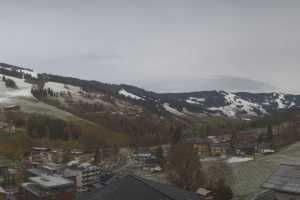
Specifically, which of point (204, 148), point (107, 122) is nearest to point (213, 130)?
point (107, 122)

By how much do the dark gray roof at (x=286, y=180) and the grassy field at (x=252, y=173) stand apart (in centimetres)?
1771

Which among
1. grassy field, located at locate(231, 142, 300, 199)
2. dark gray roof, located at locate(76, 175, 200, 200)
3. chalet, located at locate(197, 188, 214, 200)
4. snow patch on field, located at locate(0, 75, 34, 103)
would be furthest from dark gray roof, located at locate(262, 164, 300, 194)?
snow patch on field, located at locate(0, 75, 34, 103)

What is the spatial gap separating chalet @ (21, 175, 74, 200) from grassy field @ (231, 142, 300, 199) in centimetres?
1930

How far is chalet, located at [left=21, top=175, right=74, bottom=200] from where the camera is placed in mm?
45375

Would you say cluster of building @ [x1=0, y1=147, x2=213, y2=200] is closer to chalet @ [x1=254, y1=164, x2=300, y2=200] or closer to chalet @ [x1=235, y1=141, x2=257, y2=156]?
chalet @ [x1=254, y1=164, x2=300, y2=200]

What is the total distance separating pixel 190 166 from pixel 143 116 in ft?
372

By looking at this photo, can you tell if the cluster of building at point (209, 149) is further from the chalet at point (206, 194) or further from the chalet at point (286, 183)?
the chalet at point (286, 183)

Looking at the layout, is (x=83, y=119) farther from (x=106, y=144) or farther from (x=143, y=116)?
(x=106, y=144)

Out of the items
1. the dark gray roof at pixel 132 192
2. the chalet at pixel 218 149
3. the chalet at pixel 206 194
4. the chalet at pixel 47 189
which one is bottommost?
the chalet at pixel 218 149

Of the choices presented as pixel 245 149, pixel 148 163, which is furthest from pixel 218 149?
pixel 148 163

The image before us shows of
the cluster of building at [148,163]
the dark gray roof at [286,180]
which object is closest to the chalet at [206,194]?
the dark gray roof at [286,180]

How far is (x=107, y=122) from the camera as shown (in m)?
135

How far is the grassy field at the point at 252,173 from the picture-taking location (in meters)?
43.5

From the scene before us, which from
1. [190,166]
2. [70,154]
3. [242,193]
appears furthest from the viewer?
[70,154]
